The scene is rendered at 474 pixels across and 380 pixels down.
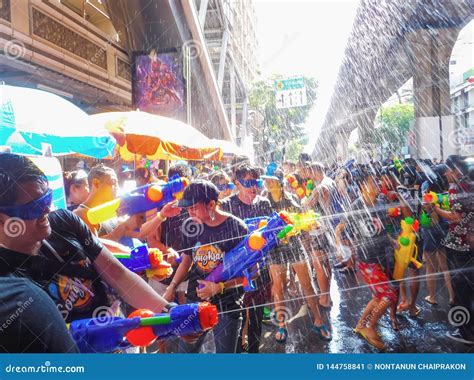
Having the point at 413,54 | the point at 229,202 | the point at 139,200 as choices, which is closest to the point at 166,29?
the point at 413,54

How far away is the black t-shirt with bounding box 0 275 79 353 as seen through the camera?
3.05 feet

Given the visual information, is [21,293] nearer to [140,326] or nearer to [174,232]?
[140,326]

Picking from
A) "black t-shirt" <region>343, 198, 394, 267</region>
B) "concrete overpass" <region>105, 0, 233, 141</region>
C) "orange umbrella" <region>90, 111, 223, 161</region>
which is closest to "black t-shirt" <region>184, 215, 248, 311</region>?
"black t-shirt" <region>343, 198, 394, 267</region>

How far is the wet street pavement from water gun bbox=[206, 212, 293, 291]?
2.64 feet

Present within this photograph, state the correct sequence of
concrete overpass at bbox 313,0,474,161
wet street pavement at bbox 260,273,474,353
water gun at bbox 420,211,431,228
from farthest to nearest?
concrete overpass at bbox 313,0,474,161 < water gun at bbox 420,211,431,228 < wet street pavement at bbox 260,273,474,353

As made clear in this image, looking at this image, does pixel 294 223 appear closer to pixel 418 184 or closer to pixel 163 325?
pixel 163 325

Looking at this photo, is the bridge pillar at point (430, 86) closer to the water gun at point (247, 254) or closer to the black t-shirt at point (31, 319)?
the water gun at point (247, 254)

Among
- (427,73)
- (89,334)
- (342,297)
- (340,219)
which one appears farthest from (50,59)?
(427,73)

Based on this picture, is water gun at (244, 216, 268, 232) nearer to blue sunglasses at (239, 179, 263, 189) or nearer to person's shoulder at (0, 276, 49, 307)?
blue sunglasses at (239, 179, 263, 189)

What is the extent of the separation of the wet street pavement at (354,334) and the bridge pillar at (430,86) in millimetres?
2173

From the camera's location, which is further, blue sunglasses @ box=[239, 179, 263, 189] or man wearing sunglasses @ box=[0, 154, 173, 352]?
blue sunglasses @ box=[239, 179, 263, 189]

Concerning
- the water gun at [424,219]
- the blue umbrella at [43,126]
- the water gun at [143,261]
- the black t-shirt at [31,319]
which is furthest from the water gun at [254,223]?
the water gun at [424,219]

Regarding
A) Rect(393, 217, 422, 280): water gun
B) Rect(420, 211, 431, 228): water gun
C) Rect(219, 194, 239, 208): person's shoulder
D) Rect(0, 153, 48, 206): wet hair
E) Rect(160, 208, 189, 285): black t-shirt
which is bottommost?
Rect(393, 217, 422, 280): water gun

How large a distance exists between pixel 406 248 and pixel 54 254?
245 cm
